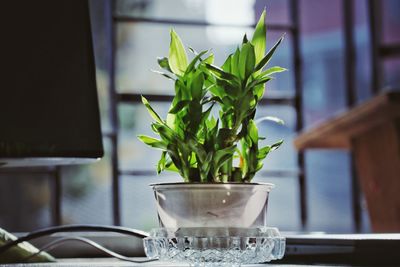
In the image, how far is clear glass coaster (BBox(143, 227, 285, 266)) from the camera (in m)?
0.75

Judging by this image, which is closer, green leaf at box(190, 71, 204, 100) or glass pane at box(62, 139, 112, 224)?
green leaf at box(190, 71, 204, 100)

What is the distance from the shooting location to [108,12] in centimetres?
379

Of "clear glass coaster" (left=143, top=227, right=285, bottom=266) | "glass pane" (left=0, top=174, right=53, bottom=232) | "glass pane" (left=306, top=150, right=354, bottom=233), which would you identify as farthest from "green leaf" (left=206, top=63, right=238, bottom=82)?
"glass pane" (left=306, top=150, right=354, bottom=233)

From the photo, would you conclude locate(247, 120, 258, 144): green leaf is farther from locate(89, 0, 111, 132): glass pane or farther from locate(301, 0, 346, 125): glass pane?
locate(301, 0, 346, 125): glass pane

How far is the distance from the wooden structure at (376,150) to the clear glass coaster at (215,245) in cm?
149

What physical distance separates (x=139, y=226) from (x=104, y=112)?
1.82ft

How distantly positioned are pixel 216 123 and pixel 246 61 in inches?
2.7

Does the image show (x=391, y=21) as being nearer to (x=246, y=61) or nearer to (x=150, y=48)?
(x=150, y=48)

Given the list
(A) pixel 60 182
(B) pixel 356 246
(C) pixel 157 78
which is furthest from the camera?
(C) pixel 157 78

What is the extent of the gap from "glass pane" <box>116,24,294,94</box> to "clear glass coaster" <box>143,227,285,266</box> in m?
2.96

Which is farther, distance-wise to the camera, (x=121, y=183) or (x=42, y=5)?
(x=121, y=183)

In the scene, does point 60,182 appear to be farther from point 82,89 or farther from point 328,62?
point 82,89

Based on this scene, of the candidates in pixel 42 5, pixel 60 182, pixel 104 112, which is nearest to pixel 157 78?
pixel 104 112

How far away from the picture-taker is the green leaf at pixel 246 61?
2.55ft
